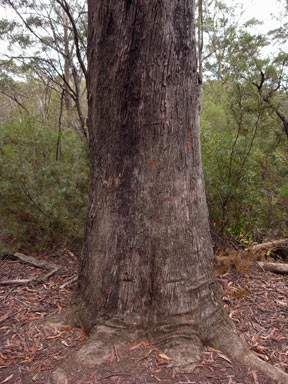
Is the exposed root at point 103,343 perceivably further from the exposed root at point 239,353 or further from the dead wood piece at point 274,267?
the dead wood piece at point 274,267

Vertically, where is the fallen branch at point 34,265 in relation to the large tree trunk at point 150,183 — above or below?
below

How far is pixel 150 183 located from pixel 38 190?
2440 millimetres

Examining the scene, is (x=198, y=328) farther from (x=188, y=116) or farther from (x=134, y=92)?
(x=134, y=92)

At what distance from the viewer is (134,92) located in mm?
2162

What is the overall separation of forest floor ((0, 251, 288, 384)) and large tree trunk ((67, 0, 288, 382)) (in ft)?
0.54

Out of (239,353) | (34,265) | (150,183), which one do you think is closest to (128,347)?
(239,353)

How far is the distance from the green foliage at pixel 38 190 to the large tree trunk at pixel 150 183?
1.97m

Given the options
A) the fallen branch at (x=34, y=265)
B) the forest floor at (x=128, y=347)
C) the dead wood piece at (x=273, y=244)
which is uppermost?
the dead wood piece at (x=273, y=244)

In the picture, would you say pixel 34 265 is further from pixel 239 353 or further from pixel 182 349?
pixel 239 353

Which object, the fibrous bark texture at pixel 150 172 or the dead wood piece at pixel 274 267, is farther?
the dead wood piece at pixel 274 267

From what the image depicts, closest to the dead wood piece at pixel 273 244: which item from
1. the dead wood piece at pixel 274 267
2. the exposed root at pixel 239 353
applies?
the dead wood piece at pixel 274 267

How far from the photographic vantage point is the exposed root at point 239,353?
1935 millimetres

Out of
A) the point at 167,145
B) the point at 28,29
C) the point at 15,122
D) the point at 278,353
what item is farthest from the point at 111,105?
the point at 28,29

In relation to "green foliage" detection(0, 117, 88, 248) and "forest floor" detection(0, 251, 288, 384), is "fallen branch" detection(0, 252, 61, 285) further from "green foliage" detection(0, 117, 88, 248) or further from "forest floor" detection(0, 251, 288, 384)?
"green foliage" detection(0, 117, 88, 248)
